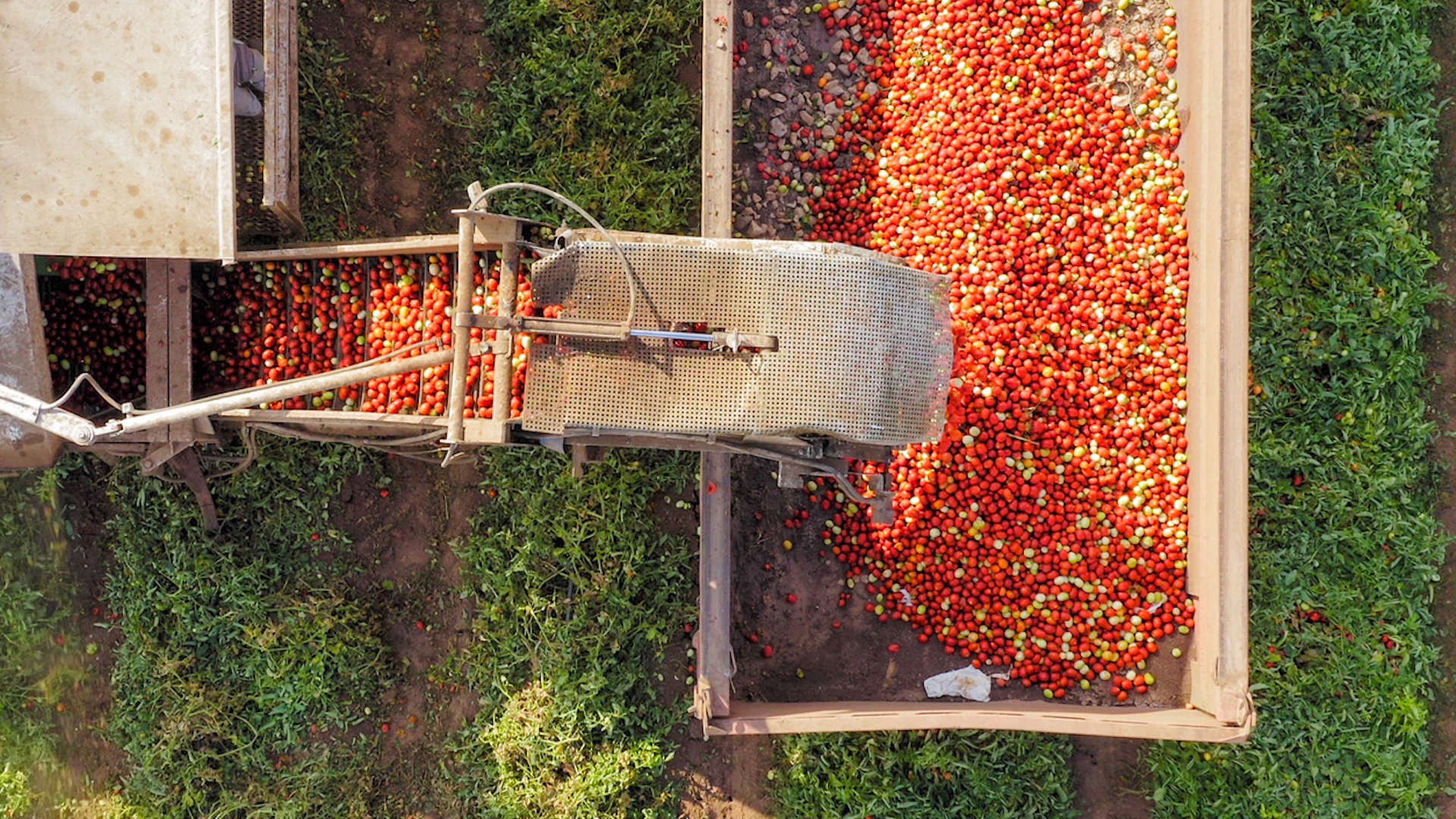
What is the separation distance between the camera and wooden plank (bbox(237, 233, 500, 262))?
4043mm

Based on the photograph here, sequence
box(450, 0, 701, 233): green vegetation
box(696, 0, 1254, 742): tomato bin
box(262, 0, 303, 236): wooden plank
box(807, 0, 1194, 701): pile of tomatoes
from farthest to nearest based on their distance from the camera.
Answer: box(450, 0, 701, 233): green vegetation < box(807, 0, 1194, 701): pile of tomatoes < box(696, 0, 1254, 742): tomato bin < box(262, 0, 303, 236): wooden plank

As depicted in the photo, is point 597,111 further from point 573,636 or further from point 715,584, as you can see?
point 573,636

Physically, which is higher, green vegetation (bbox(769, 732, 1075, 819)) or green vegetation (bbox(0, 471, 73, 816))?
green vegetation (bbox(0, 471, 73, 816))

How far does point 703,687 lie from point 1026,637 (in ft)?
6.07

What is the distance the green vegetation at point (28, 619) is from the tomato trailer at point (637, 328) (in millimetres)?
879

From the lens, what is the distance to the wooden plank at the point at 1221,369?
4266mm

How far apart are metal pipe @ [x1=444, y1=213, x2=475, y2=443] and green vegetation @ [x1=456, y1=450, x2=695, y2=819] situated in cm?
155

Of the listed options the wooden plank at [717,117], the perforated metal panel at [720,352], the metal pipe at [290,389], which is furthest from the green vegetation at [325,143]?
the perforated metal panel at [720,352]

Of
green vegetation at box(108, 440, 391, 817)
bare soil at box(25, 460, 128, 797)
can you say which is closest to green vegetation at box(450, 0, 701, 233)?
green vegetation at box(108, 440, 391, 817)

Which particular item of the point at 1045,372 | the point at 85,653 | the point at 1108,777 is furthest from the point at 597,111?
the point at 1108,777

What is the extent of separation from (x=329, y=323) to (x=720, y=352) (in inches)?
89.8

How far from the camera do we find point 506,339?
3486mm

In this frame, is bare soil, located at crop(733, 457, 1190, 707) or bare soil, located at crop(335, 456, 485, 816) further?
bare soil, located at crop(335, 456, 485, 816)

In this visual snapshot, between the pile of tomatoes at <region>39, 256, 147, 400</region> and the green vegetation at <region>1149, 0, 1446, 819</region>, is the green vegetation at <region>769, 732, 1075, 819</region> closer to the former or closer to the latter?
the green vegetation at <region>1149, 0, 1446, 819</region>
